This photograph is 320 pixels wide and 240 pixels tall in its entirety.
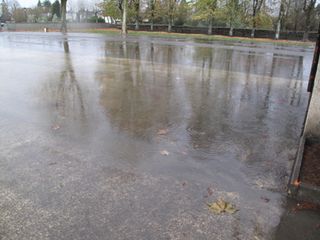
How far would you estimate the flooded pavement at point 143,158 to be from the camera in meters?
2.83

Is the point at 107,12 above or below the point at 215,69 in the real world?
above

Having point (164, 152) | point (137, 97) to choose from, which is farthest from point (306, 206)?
point (137, 97)

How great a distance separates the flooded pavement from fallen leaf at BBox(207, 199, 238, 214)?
6 centimetres

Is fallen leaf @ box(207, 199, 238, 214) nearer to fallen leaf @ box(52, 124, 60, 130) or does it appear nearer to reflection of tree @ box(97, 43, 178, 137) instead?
reflection of tree @ box(97, 43, 178, 137)

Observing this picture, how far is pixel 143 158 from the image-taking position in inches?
161

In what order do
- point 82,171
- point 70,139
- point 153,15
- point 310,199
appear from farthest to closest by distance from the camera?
point 153,15, point 70,139, point 82,171, point 310,199

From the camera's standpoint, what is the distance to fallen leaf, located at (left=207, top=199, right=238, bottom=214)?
303 centimetres

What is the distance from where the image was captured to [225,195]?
130 inches

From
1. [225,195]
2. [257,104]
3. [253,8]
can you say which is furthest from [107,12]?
[225,195]

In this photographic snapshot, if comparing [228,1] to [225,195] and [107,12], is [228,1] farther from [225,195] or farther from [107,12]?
[225,195]

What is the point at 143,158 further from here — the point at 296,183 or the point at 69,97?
the point at 69,97

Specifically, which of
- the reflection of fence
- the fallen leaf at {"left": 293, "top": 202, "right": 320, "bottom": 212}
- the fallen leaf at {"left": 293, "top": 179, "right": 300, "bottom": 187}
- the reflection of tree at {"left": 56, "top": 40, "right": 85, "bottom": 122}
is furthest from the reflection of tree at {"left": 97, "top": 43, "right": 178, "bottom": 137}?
the reflection of fence

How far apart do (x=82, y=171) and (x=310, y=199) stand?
2631mm

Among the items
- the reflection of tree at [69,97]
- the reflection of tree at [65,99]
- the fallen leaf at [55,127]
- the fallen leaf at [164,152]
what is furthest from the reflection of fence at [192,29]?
the fallen leaf at [55,127]
